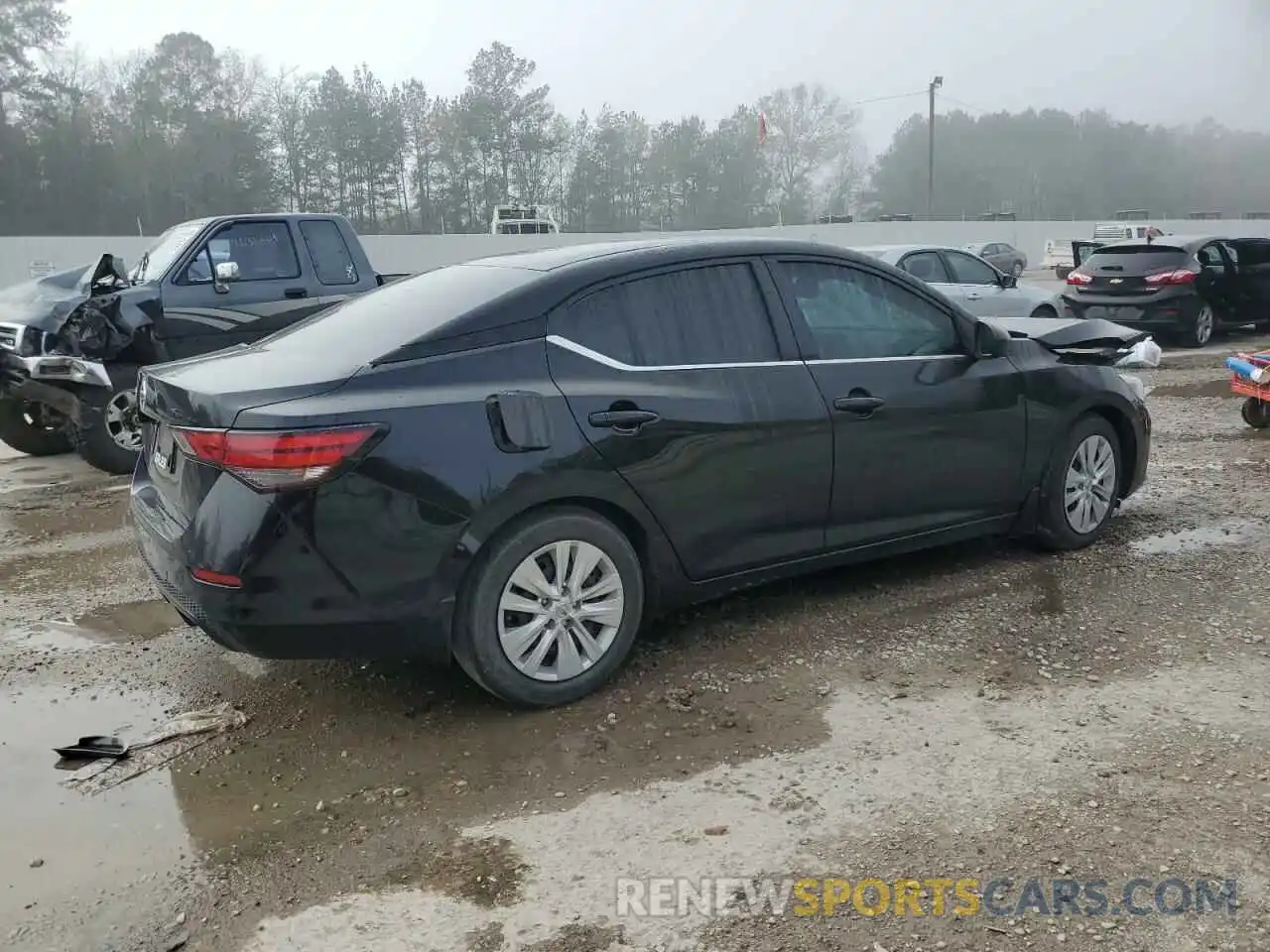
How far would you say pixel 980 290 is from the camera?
41.9 ft

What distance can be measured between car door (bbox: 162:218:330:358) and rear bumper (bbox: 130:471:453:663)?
5.18 meters

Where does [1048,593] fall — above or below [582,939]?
above

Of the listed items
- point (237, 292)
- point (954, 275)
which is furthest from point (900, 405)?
point (954, 275)

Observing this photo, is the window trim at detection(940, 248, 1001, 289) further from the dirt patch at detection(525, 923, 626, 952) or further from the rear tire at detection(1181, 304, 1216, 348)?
the dirt patch at detection(525, 923, 626, 952)

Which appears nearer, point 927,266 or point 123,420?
point 123,420

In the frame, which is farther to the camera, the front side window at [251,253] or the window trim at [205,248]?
the front side window at [251,253]

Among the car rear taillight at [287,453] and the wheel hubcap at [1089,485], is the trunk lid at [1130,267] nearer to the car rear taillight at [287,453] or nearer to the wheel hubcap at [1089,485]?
the wheel hubcap at [1089,485]

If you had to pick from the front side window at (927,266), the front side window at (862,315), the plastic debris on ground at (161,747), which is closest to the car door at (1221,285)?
the front side window at (927,266)

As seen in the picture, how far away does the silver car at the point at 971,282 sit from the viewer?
40.8ft

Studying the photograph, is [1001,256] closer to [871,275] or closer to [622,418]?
[871,275]

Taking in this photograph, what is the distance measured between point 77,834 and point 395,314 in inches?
79.6

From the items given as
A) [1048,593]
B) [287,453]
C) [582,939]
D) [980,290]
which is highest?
[980,290]

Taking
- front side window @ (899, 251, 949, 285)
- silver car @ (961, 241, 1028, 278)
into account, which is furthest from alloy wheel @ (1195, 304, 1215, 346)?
silver car @ (961, 241, 1028, 278)

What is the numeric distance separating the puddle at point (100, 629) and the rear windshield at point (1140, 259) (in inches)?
527
